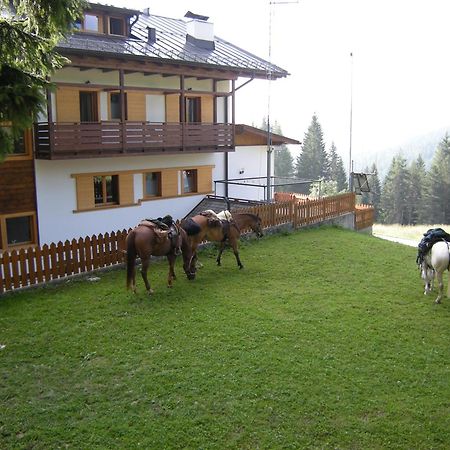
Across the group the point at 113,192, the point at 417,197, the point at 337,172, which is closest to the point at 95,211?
the point at 113,192

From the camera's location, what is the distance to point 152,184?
2236cm

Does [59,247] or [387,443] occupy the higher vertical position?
[59,247]

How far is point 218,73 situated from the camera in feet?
73.2

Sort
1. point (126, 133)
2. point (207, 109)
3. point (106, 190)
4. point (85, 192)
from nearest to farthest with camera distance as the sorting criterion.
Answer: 1. point (126, 133)
2. point (85, 192)
3. point (106, 190)
4. point (207, 109)

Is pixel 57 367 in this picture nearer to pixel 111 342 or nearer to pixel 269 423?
pixel 111 342

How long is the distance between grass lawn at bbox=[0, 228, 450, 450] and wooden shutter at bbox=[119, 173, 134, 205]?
7.57 m

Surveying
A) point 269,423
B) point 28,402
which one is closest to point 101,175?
point 28,402

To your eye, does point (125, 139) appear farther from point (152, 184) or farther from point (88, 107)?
point (152, 184)

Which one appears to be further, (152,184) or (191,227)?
(152,184)

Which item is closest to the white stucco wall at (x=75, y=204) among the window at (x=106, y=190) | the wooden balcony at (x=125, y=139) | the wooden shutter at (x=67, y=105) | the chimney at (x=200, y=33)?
the window at (x=106, y=190)

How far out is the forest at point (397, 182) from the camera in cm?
8069

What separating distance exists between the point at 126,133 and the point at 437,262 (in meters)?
12.0

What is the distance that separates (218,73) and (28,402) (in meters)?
17.5

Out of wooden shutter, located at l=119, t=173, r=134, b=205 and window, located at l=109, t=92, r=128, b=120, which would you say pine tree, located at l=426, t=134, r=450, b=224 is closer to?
wooden shutter, located at l=119, t=173, r=134, b=205
